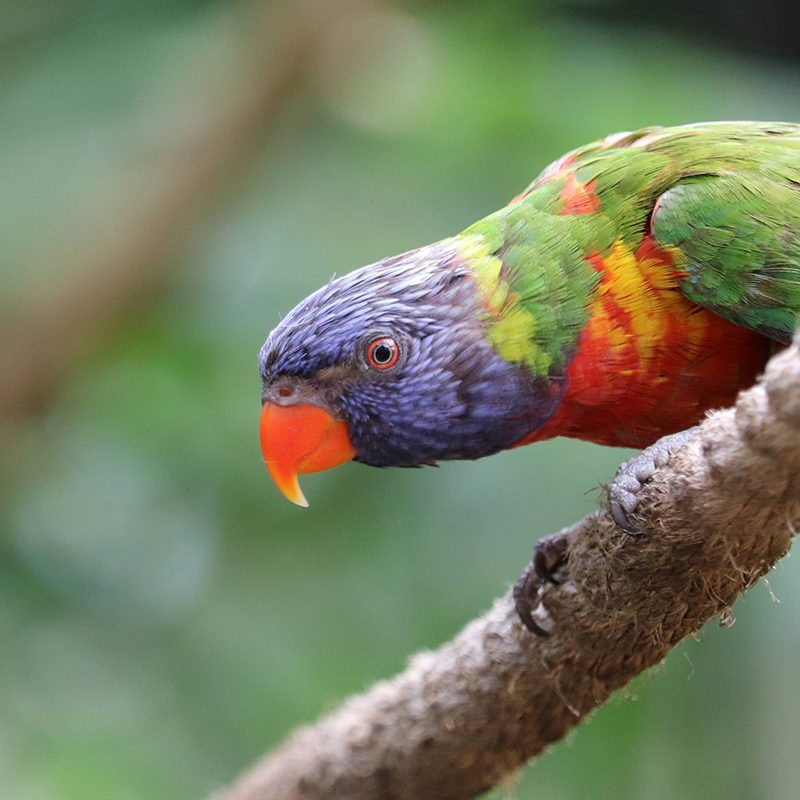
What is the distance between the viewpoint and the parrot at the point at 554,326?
6.61ft

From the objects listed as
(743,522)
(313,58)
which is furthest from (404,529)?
(743,522)

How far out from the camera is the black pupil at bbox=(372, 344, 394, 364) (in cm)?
204

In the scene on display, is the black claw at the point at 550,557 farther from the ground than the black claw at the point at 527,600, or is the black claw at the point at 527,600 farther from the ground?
the black claw at the point at 550,557

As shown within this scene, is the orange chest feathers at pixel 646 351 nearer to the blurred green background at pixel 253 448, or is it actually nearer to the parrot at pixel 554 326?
the parrot at pixel 554 326

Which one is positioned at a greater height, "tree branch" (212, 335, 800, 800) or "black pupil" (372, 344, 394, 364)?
"black pupil" (372, 344, 394, 364)

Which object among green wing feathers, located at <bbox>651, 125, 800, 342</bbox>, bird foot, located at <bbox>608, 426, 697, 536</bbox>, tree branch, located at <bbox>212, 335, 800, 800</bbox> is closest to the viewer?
tree branch, located at <bbox>212, 335, 800, 800</bbox>

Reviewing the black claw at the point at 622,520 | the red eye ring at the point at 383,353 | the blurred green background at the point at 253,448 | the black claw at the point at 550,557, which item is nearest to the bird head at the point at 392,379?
the red eye ring at the point at 383,353

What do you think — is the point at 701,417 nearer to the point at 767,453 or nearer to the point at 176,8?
the point at 767,453

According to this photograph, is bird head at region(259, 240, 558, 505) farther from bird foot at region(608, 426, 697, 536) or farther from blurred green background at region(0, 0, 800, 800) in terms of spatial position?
blurred green background at region(0, 0, 800, 800)

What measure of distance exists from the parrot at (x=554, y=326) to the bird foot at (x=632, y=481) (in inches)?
12.3

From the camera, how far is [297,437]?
2.08 meters

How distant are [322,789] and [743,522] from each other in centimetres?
151

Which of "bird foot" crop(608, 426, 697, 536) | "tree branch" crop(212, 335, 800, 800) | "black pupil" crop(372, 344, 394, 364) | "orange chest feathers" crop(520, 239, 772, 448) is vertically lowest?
"tree branch" crop(212, 335, 800, 800)

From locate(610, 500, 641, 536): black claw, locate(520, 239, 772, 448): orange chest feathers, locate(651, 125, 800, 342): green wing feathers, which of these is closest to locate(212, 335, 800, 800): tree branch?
locate(610, 500, 641, 536): black claw
